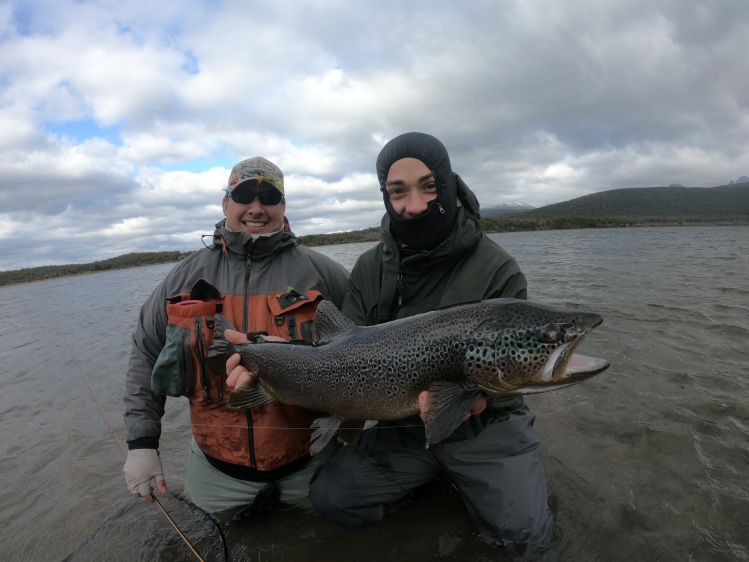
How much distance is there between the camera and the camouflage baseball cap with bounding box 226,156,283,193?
4121 millimetres

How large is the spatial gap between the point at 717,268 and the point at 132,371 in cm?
2290

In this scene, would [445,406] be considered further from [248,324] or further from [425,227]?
[248,324]

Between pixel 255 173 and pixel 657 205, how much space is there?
495 ft

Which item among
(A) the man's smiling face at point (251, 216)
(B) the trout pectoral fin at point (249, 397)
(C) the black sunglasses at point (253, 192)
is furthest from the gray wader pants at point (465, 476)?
(C) the black sunglasses at point (253, 192)

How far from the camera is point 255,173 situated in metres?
4.15

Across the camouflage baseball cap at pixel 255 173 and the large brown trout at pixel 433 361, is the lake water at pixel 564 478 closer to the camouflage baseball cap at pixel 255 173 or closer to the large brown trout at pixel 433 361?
the large brown trout at pixel 433 361

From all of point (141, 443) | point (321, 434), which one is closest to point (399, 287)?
point (321, 434)

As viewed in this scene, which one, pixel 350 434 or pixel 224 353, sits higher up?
pixel 224 353

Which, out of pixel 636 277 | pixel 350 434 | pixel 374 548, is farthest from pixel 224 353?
pixel 636 277

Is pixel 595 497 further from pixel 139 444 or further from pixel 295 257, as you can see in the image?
pixel 139 444

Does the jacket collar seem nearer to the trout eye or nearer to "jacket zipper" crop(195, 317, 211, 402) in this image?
"jacket zipper" crop(195, 317, 211, 402)

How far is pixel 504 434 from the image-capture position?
3.46 meters

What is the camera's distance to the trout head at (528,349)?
8.84 ft

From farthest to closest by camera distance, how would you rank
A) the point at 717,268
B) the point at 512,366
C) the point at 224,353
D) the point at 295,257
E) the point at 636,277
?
the point at 717,268 < the point at 636,277 < the point at 295,257 < the point at 224,353 < the point at 512,366
